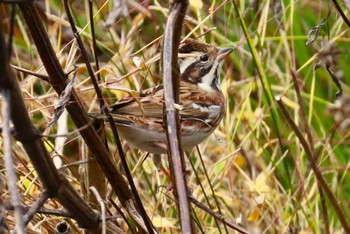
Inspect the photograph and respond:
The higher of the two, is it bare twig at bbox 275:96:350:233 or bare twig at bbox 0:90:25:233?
bare twig at bbox 0:90:25:233

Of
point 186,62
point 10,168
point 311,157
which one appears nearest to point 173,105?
point 10,168

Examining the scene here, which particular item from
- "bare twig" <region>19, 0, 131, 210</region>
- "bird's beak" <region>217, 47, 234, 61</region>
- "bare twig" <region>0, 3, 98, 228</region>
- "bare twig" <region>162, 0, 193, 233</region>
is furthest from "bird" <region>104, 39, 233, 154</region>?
"bare twig" <region>162, 0, 193, 233</region>

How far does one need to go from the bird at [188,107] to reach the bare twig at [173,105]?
0.61 m

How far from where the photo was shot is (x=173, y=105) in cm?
123

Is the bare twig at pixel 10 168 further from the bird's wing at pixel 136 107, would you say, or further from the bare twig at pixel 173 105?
the bird's wing at pixel 136 107

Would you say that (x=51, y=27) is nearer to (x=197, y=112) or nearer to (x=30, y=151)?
(x=197, y=112)

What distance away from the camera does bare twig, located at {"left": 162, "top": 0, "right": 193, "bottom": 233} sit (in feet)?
3.88

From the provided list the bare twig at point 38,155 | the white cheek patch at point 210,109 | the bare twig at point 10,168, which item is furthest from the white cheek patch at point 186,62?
the bare twig at point 10,168

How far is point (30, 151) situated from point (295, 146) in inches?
69.3

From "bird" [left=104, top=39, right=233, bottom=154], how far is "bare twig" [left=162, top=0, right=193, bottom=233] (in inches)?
24.2

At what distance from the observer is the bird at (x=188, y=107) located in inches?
81.0

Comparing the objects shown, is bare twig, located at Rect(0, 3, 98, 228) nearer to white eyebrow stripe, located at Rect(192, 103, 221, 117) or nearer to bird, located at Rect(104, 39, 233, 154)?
bird, located at Rect(104, 39, 233, 154)

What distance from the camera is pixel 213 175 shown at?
257 centimetres

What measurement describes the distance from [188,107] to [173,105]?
1.09 metres
